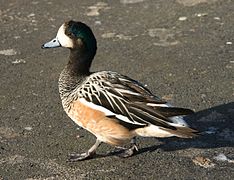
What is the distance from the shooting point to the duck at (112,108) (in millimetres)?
4840

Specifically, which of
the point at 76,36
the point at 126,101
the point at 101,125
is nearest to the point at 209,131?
the point at 126,101

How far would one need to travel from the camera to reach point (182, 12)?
8.58 m

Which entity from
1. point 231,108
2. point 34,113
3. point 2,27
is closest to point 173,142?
point 231,108

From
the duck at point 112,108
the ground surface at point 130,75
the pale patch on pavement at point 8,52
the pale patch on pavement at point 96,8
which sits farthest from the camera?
the pale patch on pavement at point 96,8

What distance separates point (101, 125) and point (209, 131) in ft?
4.12

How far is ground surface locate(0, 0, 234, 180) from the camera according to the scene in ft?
16.9

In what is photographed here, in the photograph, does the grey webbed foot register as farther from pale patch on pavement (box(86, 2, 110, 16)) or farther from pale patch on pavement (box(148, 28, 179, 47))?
pale patch on pavement (box(86, 2, 110, 16))

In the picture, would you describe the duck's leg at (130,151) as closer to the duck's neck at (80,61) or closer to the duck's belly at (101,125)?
the duck's belly at (101,125)

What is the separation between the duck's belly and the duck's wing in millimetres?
55

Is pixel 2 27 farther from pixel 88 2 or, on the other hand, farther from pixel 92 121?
pixel 92 121

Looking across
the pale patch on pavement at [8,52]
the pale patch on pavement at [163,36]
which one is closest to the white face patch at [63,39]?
the pale patch on pavement at [8,52]

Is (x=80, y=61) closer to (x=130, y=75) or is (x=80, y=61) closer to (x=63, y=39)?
(x=63, y=39)

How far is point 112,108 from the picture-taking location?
494 centimetres

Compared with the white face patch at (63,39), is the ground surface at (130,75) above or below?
below
